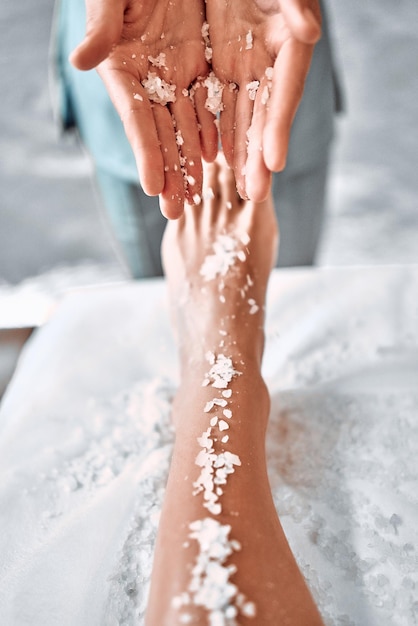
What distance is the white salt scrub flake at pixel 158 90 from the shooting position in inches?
25.7

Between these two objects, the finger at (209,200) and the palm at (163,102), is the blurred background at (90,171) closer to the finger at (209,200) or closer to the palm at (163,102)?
the finger at (209,200)

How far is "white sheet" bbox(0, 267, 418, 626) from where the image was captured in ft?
1.91

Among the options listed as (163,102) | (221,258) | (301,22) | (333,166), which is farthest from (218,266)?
(333,166)

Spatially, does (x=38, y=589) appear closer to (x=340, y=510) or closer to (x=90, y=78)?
(x=340, y=510)

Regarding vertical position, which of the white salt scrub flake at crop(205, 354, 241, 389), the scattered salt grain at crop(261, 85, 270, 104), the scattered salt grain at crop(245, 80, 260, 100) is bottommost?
the white salt scrub flake at crop(205, 354, 241, 389)

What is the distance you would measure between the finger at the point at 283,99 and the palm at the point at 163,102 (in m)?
0.10

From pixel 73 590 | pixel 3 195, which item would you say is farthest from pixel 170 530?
pixel 3 195

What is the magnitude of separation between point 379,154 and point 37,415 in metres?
1.53

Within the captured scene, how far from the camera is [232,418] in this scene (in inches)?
24.8

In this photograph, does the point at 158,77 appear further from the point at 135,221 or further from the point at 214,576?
the point at 214,576

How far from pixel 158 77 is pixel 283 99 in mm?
171

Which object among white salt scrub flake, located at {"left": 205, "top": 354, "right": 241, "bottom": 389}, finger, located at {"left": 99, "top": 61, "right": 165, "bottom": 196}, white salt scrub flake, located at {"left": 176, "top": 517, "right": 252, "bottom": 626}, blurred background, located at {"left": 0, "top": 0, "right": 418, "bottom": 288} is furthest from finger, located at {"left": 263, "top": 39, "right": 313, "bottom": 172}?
blurred background, located at {"left": 0, "top": 0, "right": 418, "bottom": 288}

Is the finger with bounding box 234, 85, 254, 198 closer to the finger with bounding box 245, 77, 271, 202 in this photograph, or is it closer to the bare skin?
the finger with bounding box 245, 77, 271, 202

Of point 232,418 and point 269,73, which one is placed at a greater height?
point 269,73
